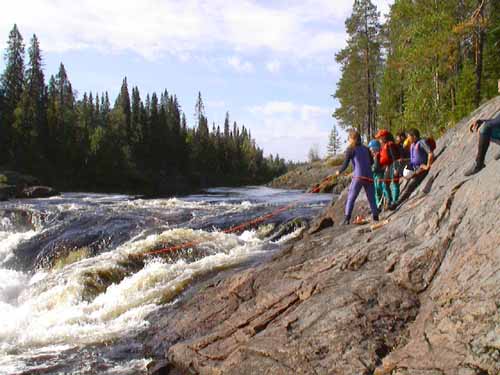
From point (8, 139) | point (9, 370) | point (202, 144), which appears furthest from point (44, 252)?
point (202, 144)

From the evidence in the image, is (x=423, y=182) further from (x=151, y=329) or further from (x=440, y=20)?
(x=440, y=20)

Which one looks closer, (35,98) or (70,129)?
(35,98)

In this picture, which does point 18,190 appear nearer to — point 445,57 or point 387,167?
point 445,57

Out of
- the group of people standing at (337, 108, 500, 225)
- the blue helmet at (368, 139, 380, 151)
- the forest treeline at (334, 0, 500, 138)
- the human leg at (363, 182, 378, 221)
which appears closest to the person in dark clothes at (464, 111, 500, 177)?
the group of people standing at (337, 108, 500, 225)

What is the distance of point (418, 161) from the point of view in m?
12.1

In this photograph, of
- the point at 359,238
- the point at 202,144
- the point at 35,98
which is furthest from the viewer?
the point at 202,144

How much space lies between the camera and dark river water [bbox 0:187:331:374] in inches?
375

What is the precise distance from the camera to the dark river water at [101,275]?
31.2ft

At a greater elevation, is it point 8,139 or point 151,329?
point 8,139

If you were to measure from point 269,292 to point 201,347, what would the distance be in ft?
4.94

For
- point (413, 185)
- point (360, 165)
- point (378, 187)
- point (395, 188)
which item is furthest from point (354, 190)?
point (378, 187)

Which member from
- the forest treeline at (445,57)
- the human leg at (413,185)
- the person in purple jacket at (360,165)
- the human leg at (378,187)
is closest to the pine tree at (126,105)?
the forest treeline at (445,57)

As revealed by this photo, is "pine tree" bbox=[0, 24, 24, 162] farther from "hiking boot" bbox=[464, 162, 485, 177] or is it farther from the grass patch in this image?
"hiking boot" bbox=[464, 162, 485, 177]

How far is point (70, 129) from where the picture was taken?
71.2m
